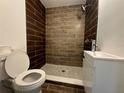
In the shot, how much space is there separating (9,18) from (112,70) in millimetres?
1964

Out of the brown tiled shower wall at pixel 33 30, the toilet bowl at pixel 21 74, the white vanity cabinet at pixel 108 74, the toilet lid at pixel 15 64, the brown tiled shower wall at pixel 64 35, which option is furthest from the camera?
the brown tiled shower wall at pixel 64 35

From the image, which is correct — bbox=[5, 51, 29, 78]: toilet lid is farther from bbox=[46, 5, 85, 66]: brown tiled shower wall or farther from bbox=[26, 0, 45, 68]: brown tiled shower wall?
bbox=[46, 5, 85, 66]: brown tiled shower wall

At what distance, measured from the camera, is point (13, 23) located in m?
1.94

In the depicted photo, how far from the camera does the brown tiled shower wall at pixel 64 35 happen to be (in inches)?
115

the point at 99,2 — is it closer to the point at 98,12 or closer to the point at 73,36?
the point at 98,12

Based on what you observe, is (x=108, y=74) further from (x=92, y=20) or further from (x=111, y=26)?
(x=92, y=20)

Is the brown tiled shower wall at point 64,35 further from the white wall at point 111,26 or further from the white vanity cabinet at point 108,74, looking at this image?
the white vanity cabinet at point 108,74

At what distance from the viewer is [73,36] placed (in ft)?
9.80

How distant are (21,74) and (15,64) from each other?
0.19 meters

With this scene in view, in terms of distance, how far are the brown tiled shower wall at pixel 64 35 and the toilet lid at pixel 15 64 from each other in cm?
154

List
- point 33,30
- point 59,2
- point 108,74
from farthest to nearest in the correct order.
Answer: point 59,2 → point 33,30 → point 108,74

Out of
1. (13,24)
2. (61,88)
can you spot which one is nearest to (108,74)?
(61,88)

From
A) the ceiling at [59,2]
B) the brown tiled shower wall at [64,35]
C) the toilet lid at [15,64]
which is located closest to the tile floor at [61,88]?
the toilet lid at [15,64]

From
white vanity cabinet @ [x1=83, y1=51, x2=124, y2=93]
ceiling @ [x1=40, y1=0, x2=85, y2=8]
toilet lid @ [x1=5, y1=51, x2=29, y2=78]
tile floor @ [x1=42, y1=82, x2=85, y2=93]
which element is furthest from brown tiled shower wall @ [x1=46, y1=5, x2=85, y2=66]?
white vanity cabinet @ [x1=83, y1=51, x2=124, y2=93]
